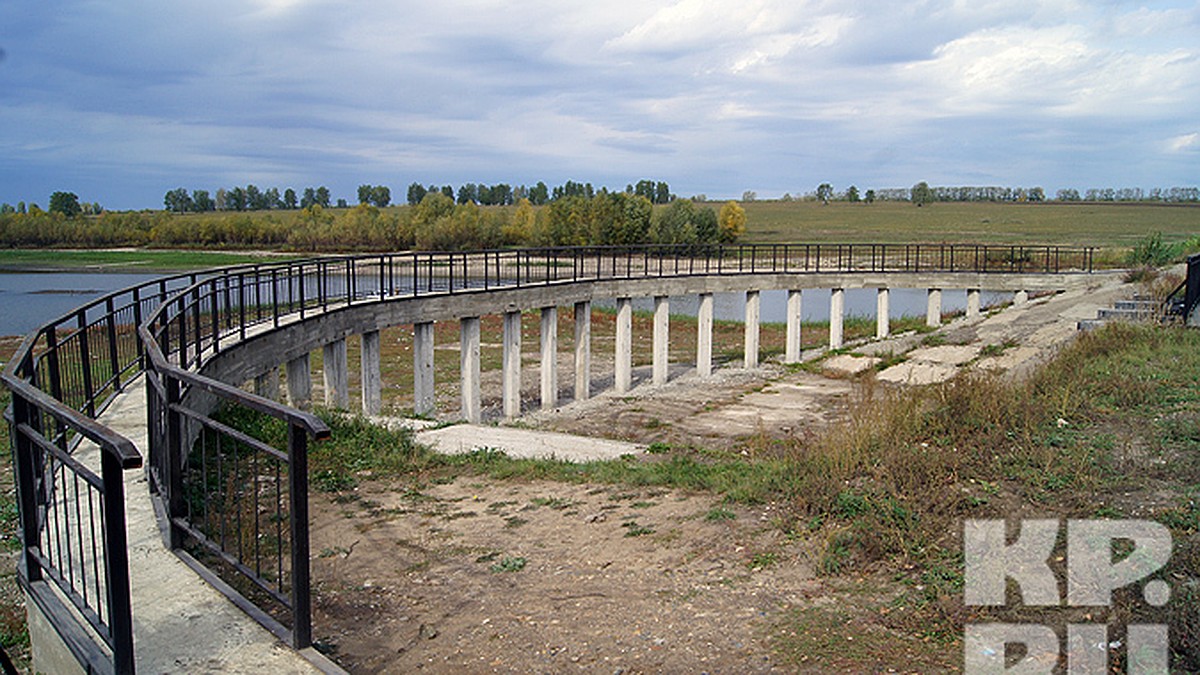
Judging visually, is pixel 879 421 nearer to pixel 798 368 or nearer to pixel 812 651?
pixel 812 651

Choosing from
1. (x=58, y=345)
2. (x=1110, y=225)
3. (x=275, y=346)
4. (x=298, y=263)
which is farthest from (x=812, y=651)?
(x=1110, y=225)

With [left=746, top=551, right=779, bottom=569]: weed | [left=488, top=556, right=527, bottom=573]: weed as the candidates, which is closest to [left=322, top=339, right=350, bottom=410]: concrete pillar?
[left=488, top=556, right=527, bottom=573]: weed

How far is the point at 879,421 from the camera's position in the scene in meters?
10.6

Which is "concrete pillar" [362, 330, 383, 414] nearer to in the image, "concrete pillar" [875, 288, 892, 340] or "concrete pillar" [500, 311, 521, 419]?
"concrete pillar" [500, 311, 521, 419]

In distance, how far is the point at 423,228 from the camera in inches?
3479

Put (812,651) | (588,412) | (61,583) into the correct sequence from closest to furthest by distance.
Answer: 1. (61,583)
2. (812,651)
3. (588,412)

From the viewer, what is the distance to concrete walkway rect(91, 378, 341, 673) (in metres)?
4.68

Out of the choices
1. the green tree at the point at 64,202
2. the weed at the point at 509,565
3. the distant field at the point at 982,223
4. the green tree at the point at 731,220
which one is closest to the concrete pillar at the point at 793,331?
the weed at the point at 509,565

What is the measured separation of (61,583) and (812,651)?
14.0ft

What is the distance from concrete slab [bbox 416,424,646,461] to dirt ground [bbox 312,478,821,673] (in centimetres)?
270

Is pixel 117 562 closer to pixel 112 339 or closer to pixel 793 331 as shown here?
pixel 112 339

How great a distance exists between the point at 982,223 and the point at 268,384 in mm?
123113

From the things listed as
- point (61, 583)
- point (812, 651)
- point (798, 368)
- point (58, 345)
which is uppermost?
point (58, 345)

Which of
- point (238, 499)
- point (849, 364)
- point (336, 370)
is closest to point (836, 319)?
point (849, 364)
